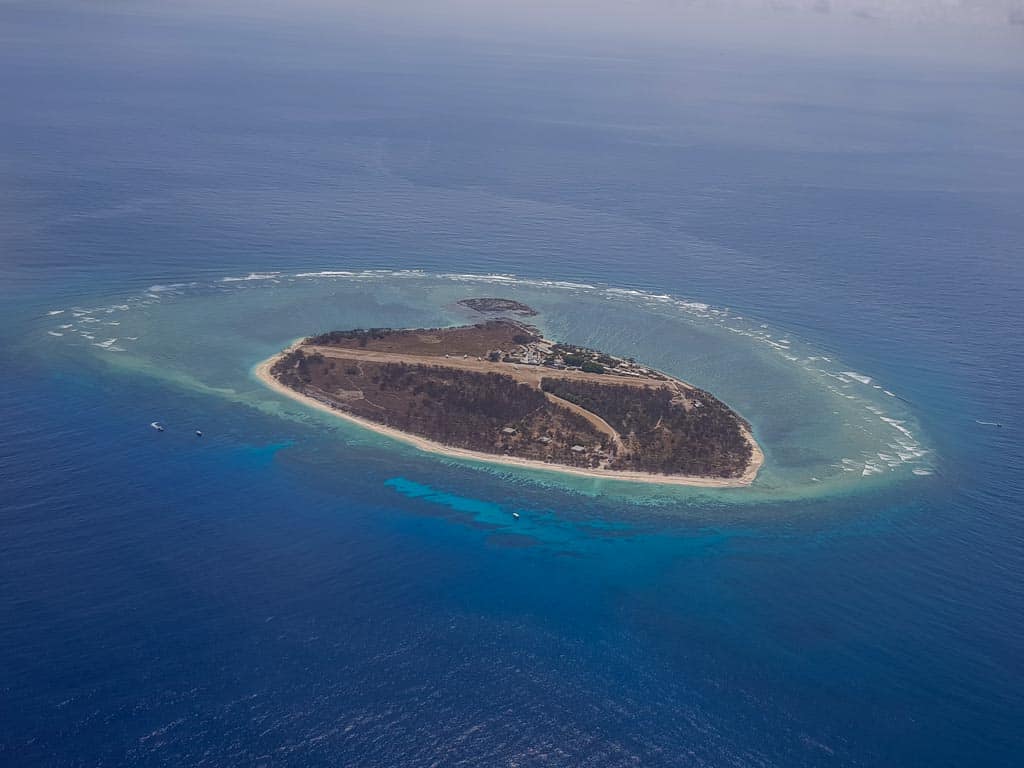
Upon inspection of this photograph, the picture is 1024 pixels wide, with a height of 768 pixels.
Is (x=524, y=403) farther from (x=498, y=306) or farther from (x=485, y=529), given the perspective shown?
(x=498, y=306)

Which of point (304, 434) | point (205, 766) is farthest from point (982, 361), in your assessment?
point (205, 766)

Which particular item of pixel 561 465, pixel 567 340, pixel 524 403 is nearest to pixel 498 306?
pixel 567 340

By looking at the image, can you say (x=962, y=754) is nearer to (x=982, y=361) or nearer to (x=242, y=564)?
(x=242, y=564)

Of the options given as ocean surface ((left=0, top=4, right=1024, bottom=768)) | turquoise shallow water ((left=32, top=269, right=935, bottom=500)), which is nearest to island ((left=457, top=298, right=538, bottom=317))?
turquoise shallow water ((left=32, top=269, right=935, bottom=500))

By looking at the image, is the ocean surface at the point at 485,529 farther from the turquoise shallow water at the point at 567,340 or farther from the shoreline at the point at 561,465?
the shoreline at the point at 561,465

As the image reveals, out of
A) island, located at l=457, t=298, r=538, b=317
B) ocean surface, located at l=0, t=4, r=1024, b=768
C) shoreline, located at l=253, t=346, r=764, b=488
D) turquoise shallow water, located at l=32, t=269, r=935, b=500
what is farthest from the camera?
island, located at l=457, t=298, r=538, b=317

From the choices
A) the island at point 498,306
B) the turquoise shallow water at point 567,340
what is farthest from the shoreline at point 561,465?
the island at point 498,306

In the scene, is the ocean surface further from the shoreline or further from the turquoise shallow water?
the shoreline
